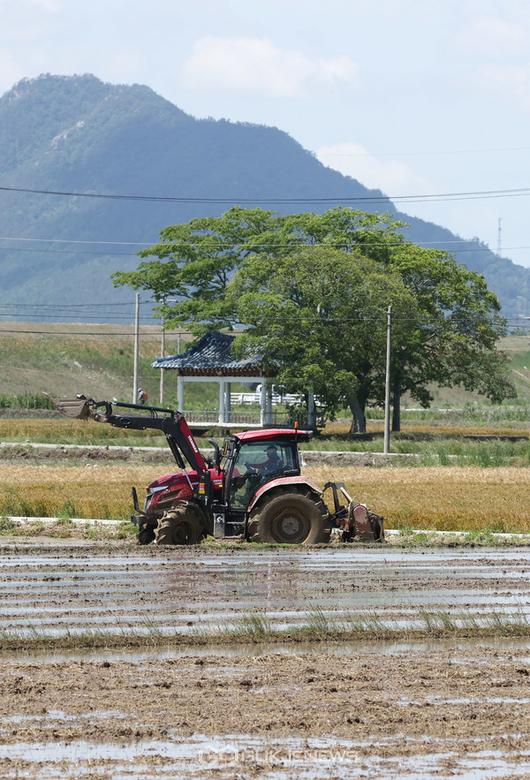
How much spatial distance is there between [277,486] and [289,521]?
2.34 feet

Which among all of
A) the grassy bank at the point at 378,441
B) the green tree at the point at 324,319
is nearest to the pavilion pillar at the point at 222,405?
the grassy bank at the point at 378,441

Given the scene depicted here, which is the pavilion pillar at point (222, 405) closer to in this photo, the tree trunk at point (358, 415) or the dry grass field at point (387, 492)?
the tree trunk at point (358, 415)

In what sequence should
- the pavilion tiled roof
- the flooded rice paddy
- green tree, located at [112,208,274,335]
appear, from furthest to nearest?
green tree, located at [112,208,274,335], the pavilion tiled roof, the flooded rice paddy

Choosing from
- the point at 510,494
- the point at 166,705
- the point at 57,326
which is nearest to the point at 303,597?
the point at 166,705

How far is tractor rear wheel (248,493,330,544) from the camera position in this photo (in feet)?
77.6

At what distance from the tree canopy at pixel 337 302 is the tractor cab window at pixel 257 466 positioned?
4371 centimetres

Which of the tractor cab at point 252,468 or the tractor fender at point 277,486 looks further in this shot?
the tractor cab at point 252,468

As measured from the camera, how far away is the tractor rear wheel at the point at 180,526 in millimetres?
23891

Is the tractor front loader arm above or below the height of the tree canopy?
below

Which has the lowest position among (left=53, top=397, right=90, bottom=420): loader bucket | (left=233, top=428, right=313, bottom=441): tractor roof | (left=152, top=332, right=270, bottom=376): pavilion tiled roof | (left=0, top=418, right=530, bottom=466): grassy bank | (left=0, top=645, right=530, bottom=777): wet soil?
(left=0, top=645, right=530, bottom=777): wet soil

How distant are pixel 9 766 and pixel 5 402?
9028 cm

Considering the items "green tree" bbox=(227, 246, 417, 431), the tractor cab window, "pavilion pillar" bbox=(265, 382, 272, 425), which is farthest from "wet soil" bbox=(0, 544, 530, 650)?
"pavilion pillar" bbox=(265, 382, 272, 425)

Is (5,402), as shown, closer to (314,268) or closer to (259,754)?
(314,268)

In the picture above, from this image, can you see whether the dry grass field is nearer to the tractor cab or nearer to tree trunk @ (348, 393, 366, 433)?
the tractor cab
